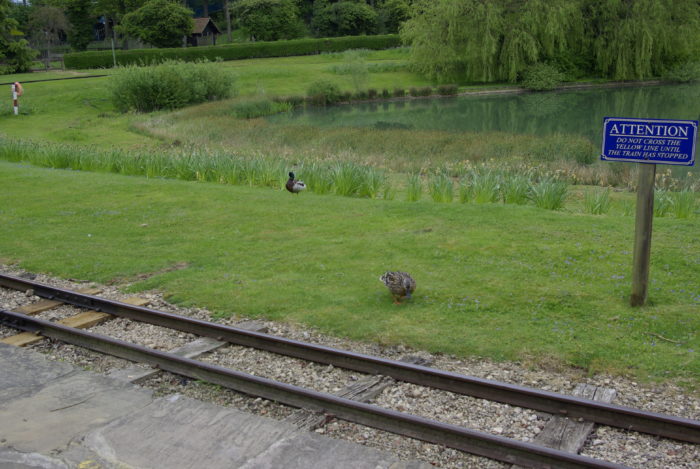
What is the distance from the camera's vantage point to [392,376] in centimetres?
648

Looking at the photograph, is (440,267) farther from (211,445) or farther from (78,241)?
(78,241)

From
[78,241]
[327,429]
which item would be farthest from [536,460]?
[78,241]

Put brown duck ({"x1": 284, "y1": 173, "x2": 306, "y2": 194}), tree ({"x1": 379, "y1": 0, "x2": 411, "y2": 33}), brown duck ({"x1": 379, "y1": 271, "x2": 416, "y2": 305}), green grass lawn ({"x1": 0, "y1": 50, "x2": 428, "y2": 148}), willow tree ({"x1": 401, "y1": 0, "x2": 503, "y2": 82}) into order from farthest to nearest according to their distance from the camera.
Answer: tree ({"x1": 379, "y1": 0, "x2": 411, "y2": 33}) < willow tree ({"x1": 401, "y1": 0, "x2": 503, "y2": 82}) < green grass lawn ({"x1": 0, "y1": 50, "x2": 428, "y2": 148}) < brown duck ({"x1": 284, "y1": 173, "x2": 306, "y2": 194}) < brown duck ({"x1": 379, "y1": 271, "x2": 416, "y2": 305})

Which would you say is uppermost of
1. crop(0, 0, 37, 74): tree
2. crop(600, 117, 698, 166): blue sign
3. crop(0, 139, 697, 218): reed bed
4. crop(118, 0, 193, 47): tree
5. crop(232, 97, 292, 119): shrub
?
crop(118, 0, 193, 47): tree

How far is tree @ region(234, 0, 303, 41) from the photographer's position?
82625mm

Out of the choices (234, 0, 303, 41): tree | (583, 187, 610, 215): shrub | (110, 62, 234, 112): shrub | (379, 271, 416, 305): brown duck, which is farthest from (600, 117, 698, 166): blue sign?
(234, 0, 303, 41): tree

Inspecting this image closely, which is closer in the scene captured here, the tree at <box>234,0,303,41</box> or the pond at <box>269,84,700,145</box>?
the pond at <box>269,84,700,145</box>

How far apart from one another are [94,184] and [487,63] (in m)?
43.2

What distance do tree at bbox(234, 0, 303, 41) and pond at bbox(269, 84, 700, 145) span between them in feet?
112

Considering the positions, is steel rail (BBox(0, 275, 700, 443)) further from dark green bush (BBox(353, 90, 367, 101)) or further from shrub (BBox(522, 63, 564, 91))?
shrub (BBox(522, 63, 564, 91))

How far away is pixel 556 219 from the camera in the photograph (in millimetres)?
11750

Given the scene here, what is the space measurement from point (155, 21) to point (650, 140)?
2905 inches

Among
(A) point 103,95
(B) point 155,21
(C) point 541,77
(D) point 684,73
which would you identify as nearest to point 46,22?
(B) point 155,21

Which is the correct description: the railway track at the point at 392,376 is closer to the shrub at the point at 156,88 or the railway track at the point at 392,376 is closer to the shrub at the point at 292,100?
the shrub at the point at 156,88
